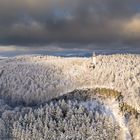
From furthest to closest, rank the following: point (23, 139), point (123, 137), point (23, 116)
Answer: point (123, 137) → point (23, 116) → point (23, 139)

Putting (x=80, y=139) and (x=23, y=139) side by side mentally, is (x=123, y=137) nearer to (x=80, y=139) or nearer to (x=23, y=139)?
(x=80, y=139)

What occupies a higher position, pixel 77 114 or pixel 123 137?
pixel 77 114

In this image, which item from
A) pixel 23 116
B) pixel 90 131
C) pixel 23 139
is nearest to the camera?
pixel 23 139

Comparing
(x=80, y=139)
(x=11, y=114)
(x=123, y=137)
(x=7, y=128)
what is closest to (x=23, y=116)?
(x=11, y=114)

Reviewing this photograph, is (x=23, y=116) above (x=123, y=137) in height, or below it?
above

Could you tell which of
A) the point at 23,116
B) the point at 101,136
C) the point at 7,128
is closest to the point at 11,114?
the point at 23,116

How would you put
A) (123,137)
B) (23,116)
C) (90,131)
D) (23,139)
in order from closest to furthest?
1. (23,139)
2. (90,131)
3. (23,116)
4. (123,137)

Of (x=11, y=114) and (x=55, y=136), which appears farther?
(x=11, y=114)

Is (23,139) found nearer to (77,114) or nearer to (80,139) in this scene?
(80,139)

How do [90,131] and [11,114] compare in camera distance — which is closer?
[90,131]
